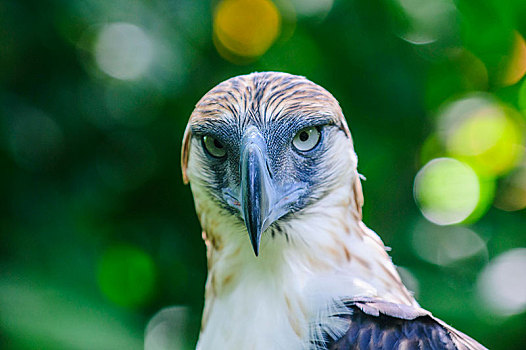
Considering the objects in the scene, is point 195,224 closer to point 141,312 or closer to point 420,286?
point 141,312

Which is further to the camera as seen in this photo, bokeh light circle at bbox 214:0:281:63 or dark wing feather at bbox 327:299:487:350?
bokeh light circle at bbox 214:0:281:63

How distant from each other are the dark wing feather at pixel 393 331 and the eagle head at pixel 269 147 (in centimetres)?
36

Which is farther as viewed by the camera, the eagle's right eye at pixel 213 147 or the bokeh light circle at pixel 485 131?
the bokeh light circle at pixel 485 131

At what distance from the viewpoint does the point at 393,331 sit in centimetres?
160

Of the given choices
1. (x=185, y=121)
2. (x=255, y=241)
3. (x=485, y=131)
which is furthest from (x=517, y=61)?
(x=255, y=241)

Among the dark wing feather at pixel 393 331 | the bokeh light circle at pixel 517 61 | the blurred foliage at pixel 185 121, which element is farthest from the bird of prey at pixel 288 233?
the bokeh light circle at pixel 517 61

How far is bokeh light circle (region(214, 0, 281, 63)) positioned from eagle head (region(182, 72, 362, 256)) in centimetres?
169

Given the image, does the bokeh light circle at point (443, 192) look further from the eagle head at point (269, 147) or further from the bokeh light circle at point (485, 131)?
the eagle head at point (269, 147)

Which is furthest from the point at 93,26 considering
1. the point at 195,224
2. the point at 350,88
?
the point at 350,88

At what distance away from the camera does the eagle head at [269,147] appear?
5.56 ft

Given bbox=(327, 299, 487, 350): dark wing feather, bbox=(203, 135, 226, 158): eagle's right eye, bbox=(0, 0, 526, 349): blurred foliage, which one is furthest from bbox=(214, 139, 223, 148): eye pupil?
bbox=(0, 0, 526, 349): blurred foliage

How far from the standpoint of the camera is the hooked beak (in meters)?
1.58

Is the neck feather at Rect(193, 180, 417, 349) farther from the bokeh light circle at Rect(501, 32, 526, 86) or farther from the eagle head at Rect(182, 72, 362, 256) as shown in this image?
the bokeh light circle at Rect(501, 32, 526, 86)

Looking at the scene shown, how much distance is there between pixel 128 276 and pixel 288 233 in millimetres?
1852
